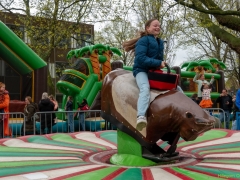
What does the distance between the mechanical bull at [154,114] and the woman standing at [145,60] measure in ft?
0.34

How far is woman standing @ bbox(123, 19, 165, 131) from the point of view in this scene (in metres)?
3.18

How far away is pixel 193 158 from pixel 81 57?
1034cm

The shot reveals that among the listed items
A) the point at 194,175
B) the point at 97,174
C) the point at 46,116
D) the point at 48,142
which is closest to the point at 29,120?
the point at 46,116

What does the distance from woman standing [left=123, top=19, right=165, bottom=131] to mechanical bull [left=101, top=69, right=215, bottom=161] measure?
103 millimetres

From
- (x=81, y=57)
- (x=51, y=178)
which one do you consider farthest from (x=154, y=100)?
(x=81, y=57)

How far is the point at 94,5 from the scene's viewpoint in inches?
723

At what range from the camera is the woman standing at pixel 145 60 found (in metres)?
3.18

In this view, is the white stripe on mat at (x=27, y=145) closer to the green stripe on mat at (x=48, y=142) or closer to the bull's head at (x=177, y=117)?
the green stripe on mat at (x=48, y=142)

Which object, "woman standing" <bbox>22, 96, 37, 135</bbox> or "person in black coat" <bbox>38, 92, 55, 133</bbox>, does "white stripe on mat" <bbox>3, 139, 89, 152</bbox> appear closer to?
"person in black coat" <bbox>38, 92, 55, 133</bbox>

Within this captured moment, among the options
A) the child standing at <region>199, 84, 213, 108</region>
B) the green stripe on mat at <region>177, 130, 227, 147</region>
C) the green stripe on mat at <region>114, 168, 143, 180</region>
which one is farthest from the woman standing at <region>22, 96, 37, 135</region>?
the green stripe on mat at <region>114, 168, 143, 180</region>

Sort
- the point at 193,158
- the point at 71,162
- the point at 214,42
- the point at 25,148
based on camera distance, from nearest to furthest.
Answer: the point at 71,162, the point at 193,158, the point at 25,148, the point at 214,42

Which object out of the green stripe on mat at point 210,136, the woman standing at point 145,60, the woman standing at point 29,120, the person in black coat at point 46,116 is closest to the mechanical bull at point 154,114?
the woman standing at point 145,60

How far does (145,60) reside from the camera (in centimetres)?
339

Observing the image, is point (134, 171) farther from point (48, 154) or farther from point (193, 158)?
point (48, 154)
